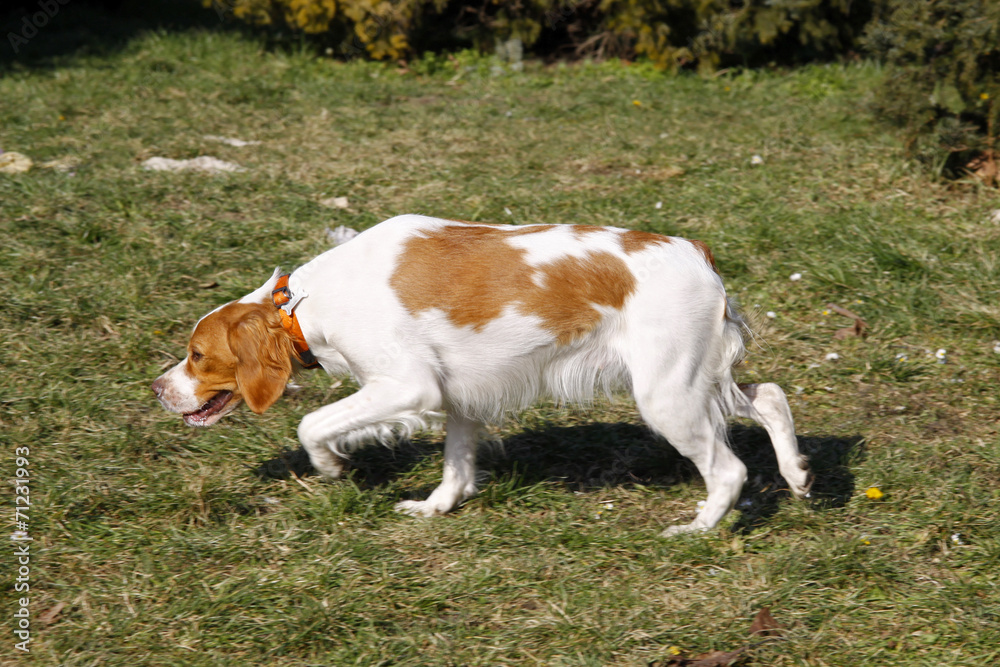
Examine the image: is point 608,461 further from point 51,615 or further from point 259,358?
point 51,615

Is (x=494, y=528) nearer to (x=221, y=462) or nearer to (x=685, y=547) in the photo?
(x=685, y=547)

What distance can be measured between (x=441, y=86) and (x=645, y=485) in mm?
5832

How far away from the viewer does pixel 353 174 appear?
632 centimetres

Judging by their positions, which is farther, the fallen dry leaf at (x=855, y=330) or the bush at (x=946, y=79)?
the bush at (x=946, y=79)

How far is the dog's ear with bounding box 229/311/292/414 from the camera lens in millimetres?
3186

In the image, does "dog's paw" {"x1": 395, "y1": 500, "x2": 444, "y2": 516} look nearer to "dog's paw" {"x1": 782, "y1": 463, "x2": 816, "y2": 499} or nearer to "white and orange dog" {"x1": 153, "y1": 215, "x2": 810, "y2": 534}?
"white and orange dog" {"x1": 153, "y1": 215, "x2": 810, "y2": 534}

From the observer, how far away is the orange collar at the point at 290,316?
320 centimetres

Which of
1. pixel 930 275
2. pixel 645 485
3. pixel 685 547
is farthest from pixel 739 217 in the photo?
pixel 685 547

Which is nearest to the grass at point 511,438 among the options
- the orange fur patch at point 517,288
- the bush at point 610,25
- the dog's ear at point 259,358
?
the dog's ear at point 259,358

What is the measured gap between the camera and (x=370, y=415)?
3.11 metres

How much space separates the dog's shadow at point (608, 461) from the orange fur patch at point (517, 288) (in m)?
0.76

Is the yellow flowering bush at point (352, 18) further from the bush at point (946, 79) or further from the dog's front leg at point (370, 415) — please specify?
the dog's front leg at point (370, 415)

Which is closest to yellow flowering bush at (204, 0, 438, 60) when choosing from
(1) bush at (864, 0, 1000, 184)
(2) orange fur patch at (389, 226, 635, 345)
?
(1) bush at (864, 0, 1000, 184)

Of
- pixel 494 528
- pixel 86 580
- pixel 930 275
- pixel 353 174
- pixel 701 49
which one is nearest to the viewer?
pixel 86 580
